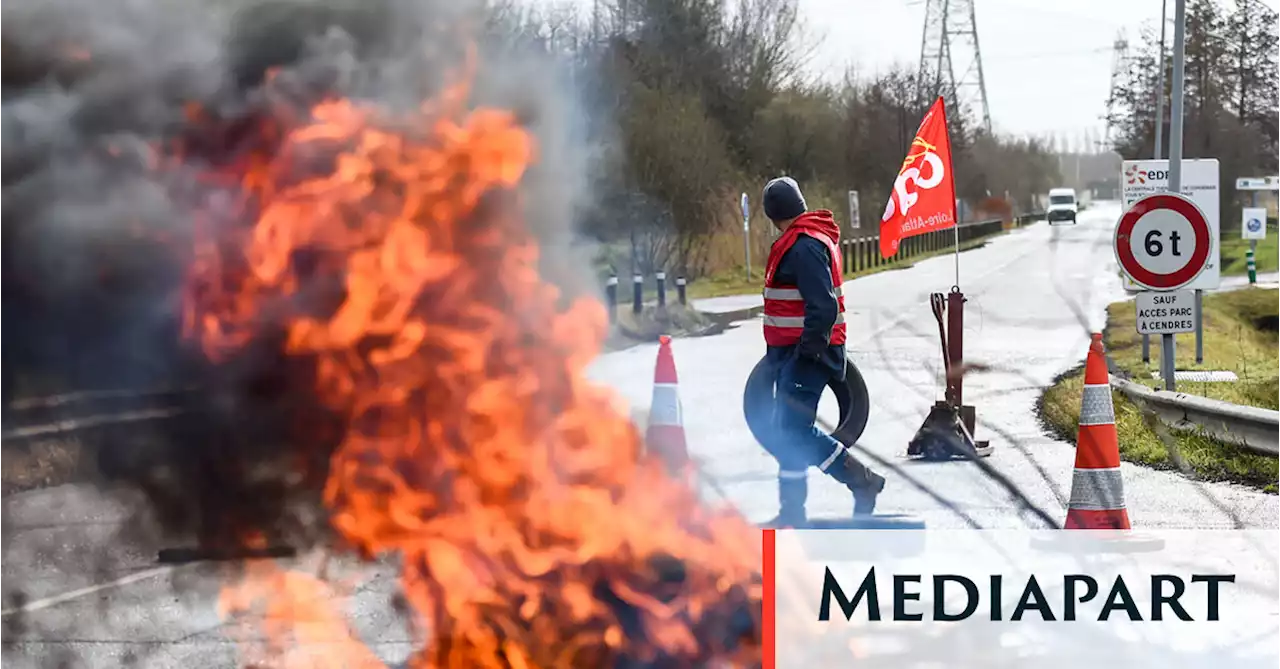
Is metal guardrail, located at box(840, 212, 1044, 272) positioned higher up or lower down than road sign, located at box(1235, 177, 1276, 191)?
lower down

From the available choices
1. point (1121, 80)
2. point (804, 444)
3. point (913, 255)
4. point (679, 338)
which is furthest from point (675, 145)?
point (913, 255)

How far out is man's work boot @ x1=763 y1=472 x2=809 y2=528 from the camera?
6.38m

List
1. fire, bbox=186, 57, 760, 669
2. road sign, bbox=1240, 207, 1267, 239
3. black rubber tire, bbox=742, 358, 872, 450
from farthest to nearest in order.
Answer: road sign, bbox=1240, 207, 1267, 239
black rubber tire, bbox=742, 358, 872, 450
fire, bbox=186, 57, 760, 669

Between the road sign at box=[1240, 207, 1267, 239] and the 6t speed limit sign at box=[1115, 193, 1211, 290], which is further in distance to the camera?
the road sign at box=[1240, 207, 1267, 239]

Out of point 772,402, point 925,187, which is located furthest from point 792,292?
point 925,187

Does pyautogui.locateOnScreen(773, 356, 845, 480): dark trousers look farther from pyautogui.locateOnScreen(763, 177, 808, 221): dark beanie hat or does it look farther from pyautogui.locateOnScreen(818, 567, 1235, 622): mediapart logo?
pyautogui.locateOnScreen(818, 567, 1235, 622): mediapart logo

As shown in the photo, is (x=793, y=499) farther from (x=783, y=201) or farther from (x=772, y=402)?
(x=783, y=201)

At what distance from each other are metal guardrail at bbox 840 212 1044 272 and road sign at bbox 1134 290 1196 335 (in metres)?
5.47

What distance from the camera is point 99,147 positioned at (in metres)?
4.71

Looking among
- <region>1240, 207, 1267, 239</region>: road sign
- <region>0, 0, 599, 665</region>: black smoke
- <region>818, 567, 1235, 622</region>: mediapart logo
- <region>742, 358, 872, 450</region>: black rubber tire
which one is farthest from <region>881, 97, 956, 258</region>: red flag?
<region>1240, 207, 1267, 239</region>: road sign

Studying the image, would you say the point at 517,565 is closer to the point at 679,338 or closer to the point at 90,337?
the point at 90,337

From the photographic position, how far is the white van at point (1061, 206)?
3157 inches

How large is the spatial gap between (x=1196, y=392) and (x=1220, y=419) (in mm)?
2526

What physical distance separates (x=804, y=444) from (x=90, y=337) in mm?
3006
